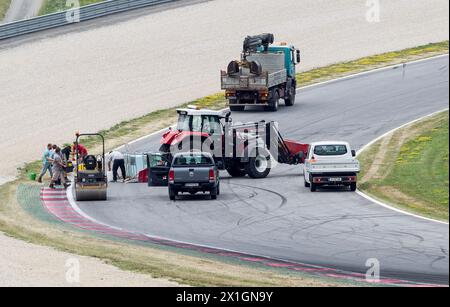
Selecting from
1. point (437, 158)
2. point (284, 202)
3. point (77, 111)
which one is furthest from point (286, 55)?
point (284, 202)

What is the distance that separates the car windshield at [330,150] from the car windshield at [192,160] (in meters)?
Result: 4.02

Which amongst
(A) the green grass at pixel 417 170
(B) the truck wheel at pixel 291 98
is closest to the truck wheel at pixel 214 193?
(A) the green grass at pixel 417 170

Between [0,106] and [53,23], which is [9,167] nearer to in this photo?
[0,106]

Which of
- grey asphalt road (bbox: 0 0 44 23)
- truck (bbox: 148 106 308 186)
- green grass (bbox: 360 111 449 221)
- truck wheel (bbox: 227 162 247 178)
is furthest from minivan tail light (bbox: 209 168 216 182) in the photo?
grey asphalt road (bbox: 0 0 44 23)

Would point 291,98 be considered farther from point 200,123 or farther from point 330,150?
point 330,150

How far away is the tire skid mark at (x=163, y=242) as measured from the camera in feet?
84.7

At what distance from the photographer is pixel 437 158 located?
4356 cm

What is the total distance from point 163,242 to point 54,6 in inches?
2041

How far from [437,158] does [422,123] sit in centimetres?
880

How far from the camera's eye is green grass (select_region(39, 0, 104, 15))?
258 ft

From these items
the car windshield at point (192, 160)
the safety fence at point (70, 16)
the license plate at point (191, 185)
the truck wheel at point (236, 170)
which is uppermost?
the safety fence at point (70, 16)

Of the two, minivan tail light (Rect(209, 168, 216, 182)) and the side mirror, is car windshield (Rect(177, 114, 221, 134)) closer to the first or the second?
the side mirror

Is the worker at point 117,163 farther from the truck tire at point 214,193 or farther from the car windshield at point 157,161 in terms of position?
the truck tire at point 214,193

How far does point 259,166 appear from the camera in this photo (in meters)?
43.3
